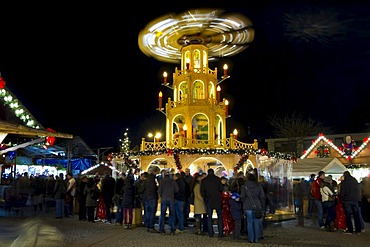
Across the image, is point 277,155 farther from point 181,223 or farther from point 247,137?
point 247,137

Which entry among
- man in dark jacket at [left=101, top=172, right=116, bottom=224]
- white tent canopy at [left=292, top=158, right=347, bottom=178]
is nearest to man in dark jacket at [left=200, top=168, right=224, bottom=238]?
man in dark jacket at [left=101, top=172, right=116, bottom=224]

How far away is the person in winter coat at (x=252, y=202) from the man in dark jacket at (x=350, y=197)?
332 cm

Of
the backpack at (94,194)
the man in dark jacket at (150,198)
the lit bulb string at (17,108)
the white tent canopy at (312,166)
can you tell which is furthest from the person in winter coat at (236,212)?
the lit bulb string at (17,108)

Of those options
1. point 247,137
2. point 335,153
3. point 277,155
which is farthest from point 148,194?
point 247,137

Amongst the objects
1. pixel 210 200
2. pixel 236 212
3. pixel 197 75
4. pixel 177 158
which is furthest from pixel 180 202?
pixel 197 75

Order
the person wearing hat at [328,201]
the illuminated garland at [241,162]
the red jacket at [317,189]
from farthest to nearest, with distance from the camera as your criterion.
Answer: the illuminated garland at [241,162], the red jacket at [317,189], the person wearing hat at [328,201]

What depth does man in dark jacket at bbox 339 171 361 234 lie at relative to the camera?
1312 cm

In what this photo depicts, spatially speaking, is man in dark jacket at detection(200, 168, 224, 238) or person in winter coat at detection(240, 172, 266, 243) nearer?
person in winter coat at detection(240, 172, 266, 243)

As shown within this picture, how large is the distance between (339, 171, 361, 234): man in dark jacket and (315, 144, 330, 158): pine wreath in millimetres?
19762

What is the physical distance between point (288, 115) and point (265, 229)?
47703mm

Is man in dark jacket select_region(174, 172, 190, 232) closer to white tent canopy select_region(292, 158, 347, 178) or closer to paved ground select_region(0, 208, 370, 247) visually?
paved ground select_region(0, 208, 370, 247)

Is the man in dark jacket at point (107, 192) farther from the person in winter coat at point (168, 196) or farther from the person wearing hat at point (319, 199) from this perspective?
the person wearing hat at point (319, 199)

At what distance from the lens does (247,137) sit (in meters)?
66.2

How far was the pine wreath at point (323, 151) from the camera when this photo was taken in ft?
107
